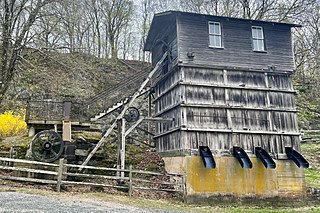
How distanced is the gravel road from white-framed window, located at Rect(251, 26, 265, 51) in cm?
1167

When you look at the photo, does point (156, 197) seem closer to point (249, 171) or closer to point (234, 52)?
point (249, 171)

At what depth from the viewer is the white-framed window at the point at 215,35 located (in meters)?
17.5

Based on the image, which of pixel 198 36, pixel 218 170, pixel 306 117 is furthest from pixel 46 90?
pixel 306 117

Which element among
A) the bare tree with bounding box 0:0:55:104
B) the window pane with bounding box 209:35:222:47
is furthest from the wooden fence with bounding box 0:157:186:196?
the bare tree with bounding box 0:0:55:104

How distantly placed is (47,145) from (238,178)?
367 inches

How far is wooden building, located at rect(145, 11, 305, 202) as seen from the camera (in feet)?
52.5

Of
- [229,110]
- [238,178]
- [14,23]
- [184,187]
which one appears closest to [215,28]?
[229,110]

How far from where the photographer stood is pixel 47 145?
14852 millimetres

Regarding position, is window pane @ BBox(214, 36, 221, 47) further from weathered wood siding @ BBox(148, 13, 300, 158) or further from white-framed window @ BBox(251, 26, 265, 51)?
white-framed window @ BBox(251, 26, 265, 51)

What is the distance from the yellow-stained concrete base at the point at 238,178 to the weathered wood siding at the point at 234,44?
5271 mm

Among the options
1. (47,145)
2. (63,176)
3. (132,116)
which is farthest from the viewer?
(132,116)

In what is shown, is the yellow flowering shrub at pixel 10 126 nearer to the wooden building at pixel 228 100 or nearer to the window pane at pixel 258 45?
the wooden building at pixel 228 100

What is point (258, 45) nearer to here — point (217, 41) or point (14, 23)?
point (217, 41)

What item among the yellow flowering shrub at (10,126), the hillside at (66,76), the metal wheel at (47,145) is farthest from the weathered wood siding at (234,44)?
the yellow flowering shrub at (10,126)
